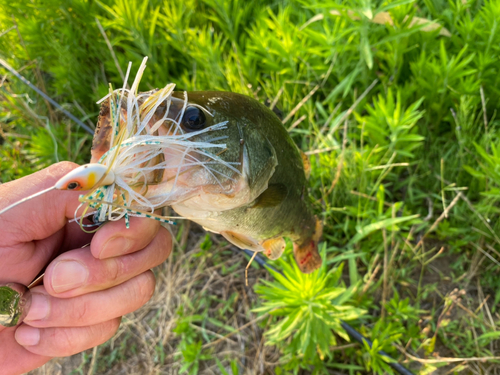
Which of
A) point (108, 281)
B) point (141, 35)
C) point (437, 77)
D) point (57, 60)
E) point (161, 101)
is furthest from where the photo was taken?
point (57, 60)

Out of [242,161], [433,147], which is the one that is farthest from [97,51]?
[433,147]

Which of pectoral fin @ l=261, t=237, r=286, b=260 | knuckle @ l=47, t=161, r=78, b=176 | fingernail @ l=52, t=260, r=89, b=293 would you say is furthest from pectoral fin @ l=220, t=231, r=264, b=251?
knuckle @ l=47, t=161, r=78, b=176

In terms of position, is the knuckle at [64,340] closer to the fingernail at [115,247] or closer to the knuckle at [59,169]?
the fingernail at [115,247]

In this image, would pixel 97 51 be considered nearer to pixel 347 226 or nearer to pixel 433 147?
pixel 347 226

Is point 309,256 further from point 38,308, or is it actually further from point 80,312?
point 38,308

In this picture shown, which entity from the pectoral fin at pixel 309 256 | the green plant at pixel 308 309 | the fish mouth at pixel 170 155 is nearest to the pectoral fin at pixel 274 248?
the pectoral fin at pixel 309 256
